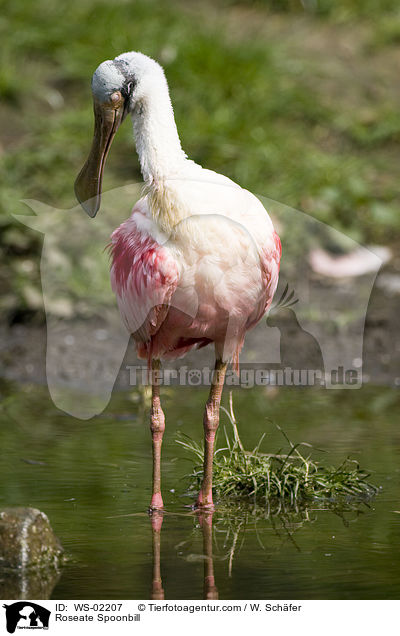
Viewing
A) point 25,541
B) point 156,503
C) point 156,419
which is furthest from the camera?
point 156,419

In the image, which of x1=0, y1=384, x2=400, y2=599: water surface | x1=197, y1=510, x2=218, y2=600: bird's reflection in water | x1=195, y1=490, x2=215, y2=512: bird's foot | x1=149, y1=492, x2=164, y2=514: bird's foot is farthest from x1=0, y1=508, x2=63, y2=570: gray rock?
x1=195, y1=490, x2=215, y2=512: bird's foot

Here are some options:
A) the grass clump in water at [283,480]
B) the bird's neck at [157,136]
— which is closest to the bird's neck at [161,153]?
the bird's neck at [157,136]

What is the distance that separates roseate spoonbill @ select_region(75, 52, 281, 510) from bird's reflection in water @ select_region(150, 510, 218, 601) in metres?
0.16

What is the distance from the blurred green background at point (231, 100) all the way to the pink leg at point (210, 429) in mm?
3854

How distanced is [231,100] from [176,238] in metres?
7.04

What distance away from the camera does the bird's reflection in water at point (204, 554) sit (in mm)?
4410

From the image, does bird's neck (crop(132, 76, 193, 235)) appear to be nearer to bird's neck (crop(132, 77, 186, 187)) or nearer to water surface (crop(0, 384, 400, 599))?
bird's neck (crop(132, 77, 186, 187))

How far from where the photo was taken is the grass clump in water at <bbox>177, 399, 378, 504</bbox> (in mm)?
5793

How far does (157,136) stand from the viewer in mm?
5551

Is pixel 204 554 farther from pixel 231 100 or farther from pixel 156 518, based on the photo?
pixel 231 100

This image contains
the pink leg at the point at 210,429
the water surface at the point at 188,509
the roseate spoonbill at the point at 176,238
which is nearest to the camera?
the water surface at the point at 188,509

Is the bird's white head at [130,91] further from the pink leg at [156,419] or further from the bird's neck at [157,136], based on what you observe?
the pink leg at [156,419]
